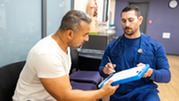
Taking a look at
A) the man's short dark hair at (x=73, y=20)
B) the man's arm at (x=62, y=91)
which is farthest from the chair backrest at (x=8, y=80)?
the man's short dark hair at (x=73, y=20)

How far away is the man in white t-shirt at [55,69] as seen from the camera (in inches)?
35.8

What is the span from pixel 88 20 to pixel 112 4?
6.46 metres

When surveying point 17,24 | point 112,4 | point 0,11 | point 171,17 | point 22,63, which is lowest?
point 22,63

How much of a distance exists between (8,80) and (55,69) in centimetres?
55

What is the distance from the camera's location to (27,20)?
1653mm

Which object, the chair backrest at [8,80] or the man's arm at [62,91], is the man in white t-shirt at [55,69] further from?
the chair backrest at [8,80]

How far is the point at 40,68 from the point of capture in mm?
913

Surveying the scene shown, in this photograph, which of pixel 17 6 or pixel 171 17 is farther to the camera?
pixel 171 17

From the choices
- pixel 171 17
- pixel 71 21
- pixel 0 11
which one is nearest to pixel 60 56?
pixel 71 21

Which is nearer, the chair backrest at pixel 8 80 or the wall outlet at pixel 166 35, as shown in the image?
the chair backrest at pixel 8 80

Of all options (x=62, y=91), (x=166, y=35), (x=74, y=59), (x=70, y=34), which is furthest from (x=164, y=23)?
(x=62, y=91)

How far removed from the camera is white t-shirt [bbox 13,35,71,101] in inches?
35.7

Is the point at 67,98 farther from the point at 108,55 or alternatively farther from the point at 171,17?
the point at 171,17

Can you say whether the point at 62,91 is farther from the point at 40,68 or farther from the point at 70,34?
the point at 70,34
